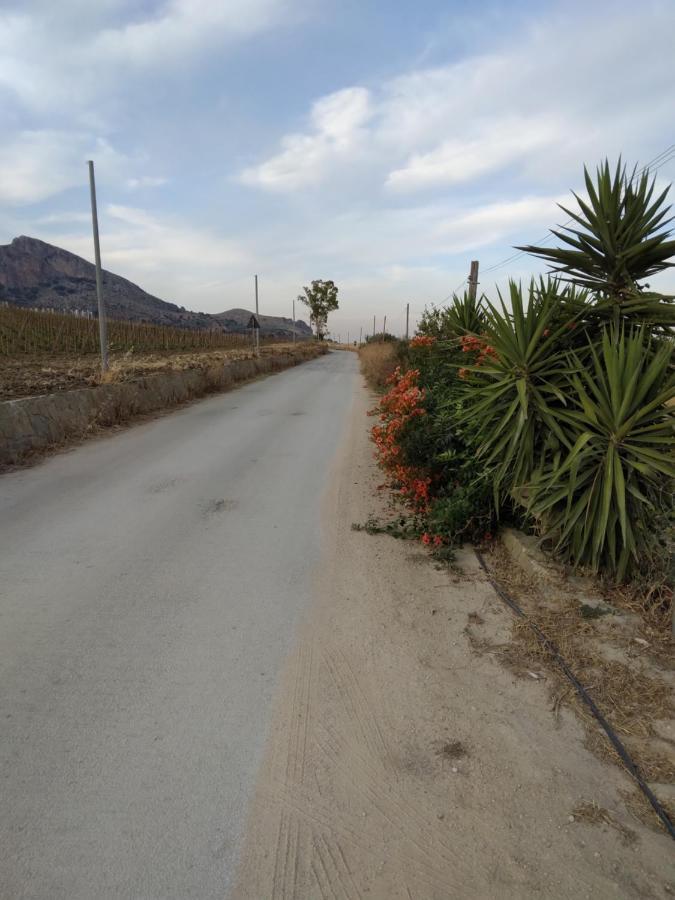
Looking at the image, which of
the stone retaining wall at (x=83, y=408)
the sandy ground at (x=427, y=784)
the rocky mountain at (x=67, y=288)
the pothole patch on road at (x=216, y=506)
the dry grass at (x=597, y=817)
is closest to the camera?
the sandy ground at (x=427, y=784)

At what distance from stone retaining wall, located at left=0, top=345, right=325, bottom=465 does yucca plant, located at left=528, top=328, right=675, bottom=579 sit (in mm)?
6765

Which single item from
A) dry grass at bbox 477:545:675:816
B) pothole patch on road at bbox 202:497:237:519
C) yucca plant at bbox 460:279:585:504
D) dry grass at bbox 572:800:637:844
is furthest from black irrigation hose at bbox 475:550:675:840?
pothole patch on road at bbox 202:497:237:519

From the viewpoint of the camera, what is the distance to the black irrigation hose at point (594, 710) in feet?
6.68

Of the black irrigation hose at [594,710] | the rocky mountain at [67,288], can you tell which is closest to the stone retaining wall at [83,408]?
the black irrigation hose at [594,710]

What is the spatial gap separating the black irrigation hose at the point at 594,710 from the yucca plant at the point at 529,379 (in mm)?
924

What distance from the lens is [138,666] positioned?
2896mm

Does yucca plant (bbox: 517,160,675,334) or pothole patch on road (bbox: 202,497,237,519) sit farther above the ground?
yucca plant (bbox: 517,160,675,334)

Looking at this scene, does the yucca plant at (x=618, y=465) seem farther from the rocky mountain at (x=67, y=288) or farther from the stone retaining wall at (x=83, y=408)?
the rocky mountain at (x=67, y=288)

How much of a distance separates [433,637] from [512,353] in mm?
2163

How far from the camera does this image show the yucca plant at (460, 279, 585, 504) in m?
3.92

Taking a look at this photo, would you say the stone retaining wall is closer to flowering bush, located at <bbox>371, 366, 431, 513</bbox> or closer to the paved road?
the paved road

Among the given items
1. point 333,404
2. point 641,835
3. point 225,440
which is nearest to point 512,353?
point 641,835

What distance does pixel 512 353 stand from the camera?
4086 millimetres

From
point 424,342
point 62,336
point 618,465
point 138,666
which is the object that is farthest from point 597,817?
point 62,336
